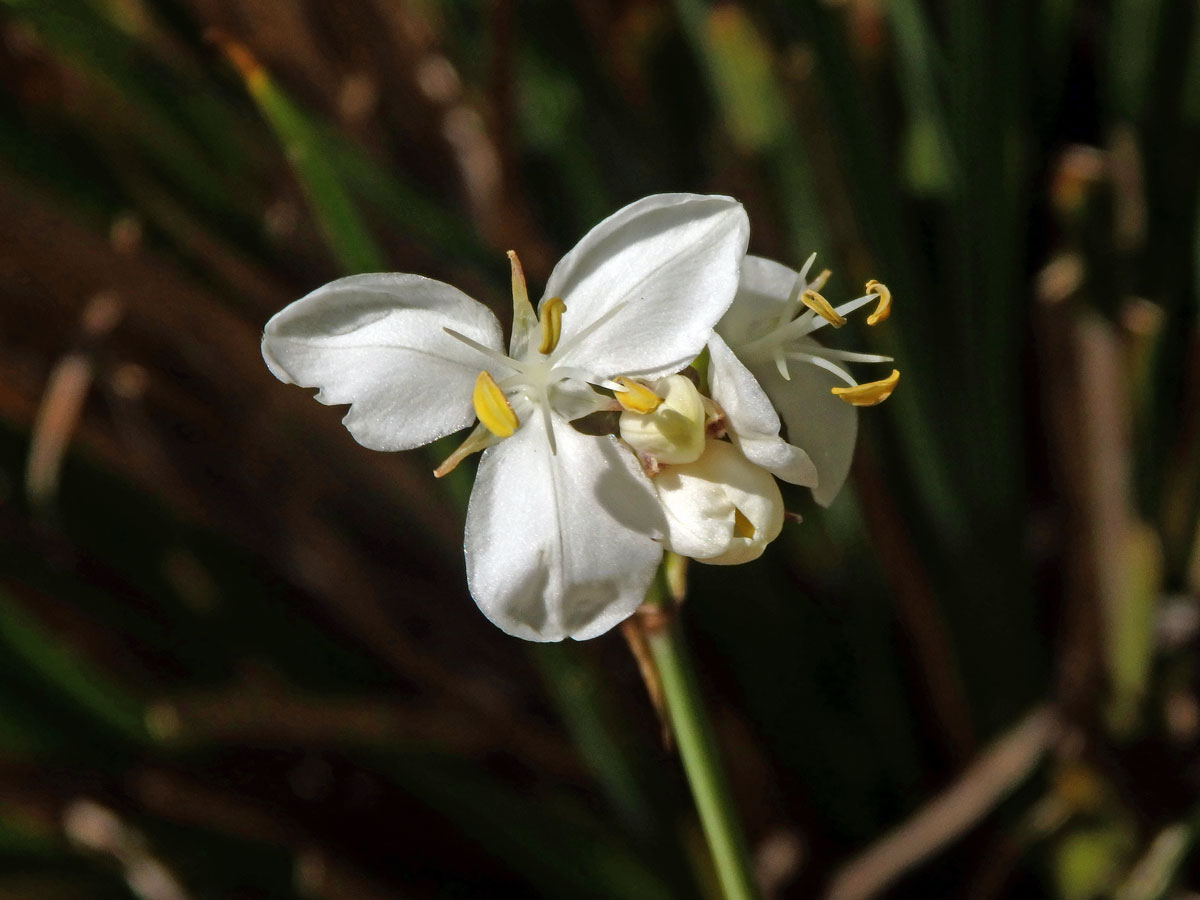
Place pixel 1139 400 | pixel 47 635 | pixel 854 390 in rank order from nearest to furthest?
pixel 854 390
pixel 47 635
pixel 1139 400

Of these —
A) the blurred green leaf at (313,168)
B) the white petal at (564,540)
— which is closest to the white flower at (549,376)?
the white petal at (564,540)

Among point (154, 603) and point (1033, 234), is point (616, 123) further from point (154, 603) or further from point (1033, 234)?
point (154, 603)

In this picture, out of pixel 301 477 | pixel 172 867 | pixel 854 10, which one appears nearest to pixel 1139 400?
pixel 854 10

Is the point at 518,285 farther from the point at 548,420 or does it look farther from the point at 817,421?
the point at 817,421

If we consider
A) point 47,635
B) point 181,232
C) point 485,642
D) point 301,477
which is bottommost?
point 485,642

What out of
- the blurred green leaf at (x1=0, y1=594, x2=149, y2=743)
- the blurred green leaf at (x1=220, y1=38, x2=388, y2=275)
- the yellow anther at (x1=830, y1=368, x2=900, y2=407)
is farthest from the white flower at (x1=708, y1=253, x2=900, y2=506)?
the blurred green leaf at (x1=0, y1=594, x2=149, y2=743)
